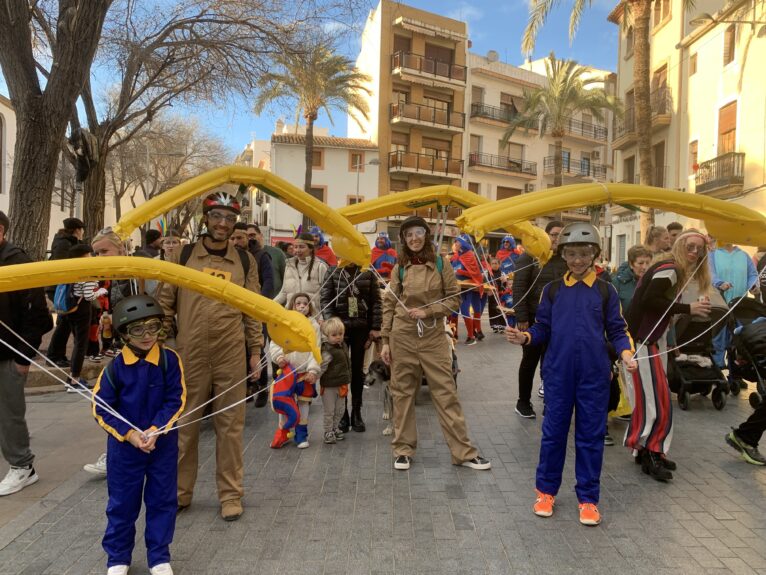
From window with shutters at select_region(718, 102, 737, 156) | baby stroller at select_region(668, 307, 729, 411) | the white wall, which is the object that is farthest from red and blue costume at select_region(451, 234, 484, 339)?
the white wall

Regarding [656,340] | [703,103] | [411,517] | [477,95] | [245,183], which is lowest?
[411,517]

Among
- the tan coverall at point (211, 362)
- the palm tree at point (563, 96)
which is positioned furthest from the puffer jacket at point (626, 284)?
the palm tree at point (563, 96)

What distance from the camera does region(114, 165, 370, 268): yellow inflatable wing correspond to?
380 cm

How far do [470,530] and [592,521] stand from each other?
32.8 inches

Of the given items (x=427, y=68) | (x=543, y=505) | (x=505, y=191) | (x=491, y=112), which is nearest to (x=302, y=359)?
(x=543, y=505)

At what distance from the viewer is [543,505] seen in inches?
157

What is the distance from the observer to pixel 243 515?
3.97 meters

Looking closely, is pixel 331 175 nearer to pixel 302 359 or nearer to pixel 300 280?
pixel 300 280

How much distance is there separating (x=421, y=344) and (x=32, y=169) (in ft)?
21.6

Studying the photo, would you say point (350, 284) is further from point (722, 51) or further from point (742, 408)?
point (722, 51)

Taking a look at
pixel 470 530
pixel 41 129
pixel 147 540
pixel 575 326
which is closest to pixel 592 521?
pixel 470 530

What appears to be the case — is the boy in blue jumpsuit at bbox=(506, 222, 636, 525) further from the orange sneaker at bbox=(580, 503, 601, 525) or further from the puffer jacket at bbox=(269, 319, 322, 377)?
the puffer jacket at bbox=(269, 319, 322, 377)

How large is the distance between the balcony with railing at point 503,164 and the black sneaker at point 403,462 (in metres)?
40.7

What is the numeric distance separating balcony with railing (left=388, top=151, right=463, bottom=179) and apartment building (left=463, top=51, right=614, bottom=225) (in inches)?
85.3
